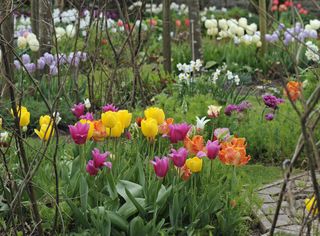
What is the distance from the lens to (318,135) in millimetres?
5824

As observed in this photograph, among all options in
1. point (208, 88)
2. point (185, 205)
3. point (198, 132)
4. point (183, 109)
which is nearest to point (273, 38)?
point (208, 88)

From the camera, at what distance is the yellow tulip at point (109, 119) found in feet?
12.2

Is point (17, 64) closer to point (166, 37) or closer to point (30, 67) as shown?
point (30, 67)

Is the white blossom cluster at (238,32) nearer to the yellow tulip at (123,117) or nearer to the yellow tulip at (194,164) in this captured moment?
the yellow tulip at (123,117)

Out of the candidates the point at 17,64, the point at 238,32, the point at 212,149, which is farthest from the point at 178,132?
the point at 238,32

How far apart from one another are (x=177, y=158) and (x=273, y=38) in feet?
21.2

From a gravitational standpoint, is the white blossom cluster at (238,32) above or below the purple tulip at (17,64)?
below

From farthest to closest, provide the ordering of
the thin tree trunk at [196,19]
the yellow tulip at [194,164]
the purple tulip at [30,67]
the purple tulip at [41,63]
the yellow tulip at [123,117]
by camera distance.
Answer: the thin tree trunk at [196,19] < the purple tulip at [41,63] < the purple tulip at [30,67] < the yellow tulip at [123,117] < the yellow tulip at [194,164]

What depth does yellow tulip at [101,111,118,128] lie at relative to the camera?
12.2 feet

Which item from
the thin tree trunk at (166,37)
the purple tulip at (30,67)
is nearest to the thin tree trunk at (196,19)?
the thin tree trunk at (166,37)

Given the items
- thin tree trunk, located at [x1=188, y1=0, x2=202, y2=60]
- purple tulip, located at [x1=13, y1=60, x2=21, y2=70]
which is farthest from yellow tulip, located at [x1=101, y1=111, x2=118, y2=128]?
thin tree trunk, located at [x1=188, y1=0, x2=202, y2=60]

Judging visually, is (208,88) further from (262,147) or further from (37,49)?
(37,49)

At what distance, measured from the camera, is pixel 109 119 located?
374 cm

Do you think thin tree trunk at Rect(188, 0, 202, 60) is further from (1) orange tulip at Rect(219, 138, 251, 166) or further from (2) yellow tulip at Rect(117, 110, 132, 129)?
(1) orange tulip at Rect(219, 138, 251, 166)
